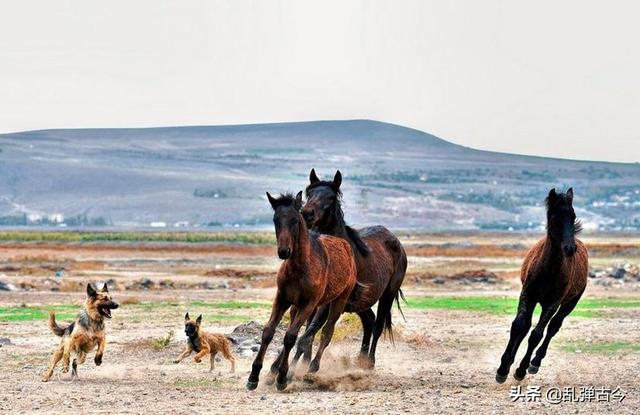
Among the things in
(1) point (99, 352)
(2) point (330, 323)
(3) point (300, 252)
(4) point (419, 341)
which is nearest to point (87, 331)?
(1) point (99, 352)

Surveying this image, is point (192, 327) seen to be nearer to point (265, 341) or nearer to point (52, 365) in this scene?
point (52, 365)

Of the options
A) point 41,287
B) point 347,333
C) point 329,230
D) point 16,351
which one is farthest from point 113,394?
point 41,287

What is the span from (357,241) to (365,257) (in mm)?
226

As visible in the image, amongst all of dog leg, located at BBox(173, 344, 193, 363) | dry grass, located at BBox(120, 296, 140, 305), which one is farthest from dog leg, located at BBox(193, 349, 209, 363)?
dry grass, located at BBox(120, 296, 140, 305)

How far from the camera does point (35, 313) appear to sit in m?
26.7

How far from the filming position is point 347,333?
68.6 ft

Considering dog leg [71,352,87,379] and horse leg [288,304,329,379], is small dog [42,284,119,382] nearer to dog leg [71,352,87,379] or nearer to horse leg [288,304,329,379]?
dog leg [71,352,87,379]

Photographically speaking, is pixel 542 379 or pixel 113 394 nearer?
pixel 113 394

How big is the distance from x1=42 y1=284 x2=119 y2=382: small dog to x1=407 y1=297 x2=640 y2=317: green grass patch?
13.7 metres

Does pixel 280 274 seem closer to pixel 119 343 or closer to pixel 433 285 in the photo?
pixel 119 343

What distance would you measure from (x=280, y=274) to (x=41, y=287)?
24215mm

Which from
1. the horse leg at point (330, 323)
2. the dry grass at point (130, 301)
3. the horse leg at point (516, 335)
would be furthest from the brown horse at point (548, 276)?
the dry grass at point (130, 301)

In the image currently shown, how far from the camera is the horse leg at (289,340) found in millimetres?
14195

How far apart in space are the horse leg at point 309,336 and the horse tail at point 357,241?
1.26m
